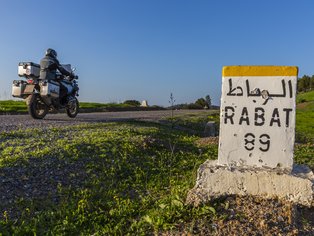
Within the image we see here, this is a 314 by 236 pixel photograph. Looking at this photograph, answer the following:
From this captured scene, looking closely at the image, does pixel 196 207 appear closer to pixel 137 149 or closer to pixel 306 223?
pixel 306 223

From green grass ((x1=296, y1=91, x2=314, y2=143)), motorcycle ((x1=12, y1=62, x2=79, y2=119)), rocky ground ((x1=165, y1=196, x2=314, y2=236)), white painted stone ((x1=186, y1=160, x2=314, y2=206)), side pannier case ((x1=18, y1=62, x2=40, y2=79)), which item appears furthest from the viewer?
green grass ((x1=296, y1=91, x2=314, y2=143))

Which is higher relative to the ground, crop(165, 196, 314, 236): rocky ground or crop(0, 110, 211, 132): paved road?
crop(0, 110, 211, 132): paved road

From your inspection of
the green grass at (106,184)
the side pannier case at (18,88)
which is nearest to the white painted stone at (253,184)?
the green grass at (106,184)

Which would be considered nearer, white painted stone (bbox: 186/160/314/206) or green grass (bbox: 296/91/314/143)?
white painted stone (bbox: 186/160/314/206)

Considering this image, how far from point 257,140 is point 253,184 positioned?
499 mm

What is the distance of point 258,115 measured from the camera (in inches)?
171

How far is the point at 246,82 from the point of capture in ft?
14.4

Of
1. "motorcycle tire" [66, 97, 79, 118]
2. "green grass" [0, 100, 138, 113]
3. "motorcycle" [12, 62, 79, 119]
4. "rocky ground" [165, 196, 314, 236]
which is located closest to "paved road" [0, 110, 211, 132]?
"motorcycle tire" [66, 97, 79, 118]

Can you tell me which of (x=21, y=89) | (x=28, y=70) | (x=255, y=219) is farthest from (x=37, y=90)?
(x=255, y=219)

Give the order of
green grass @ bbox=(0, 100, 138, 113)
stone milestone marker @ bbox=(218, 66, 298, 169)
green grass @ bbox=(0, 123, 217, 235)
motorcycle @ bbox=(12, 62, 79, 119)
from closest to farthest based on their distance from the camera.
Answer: green grass @ bbox=(0, 123, 217, 235), stone milestone marker @ bbox=(218, 66, 298, 169), motorcycle @ bbox=(12, 62, 79, 119), green grass @ bbox=(0, 100, 138, 113)

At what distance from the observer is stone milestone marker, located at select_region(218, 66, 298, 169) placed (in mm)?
4281

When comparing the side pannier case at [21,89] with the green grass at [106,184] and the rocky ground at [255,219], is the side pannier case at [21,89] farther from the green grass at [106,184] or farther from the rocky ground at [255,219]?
the rocky ground at [255,219]

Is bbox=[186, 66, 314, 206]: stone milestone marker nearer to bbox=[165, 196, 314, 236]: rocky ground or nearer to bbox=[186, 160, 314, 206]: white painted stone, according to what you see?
bbox=[186, 160, 314, 206]: white painted stone

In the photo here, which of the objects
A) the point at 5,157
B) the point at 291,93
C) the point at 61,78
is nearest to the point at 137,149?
the point at 5,157
